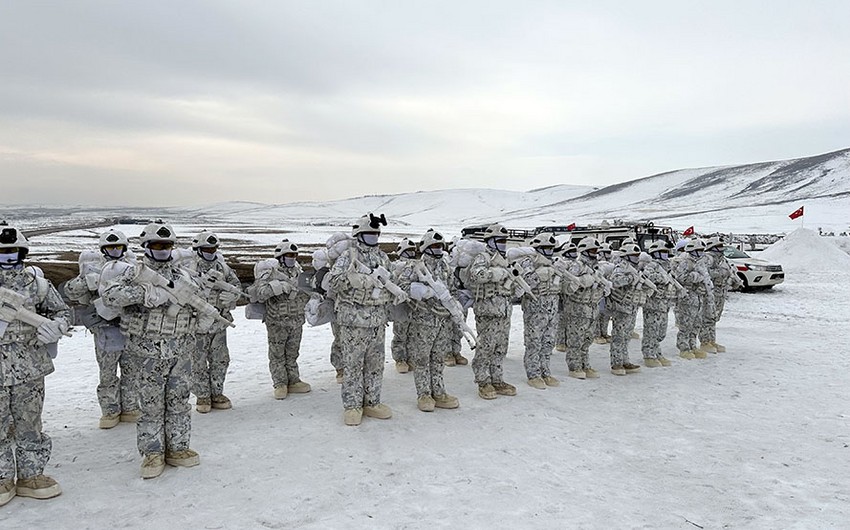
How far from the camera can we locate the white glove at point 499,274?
7.30 meters

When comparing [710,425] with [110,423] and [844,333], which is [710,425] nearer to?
[110,423]

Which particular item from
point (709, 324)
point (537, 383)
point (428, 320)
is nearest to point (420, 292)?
point (428, 320)

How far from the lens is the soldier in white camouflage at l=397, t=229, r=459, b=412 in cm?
677

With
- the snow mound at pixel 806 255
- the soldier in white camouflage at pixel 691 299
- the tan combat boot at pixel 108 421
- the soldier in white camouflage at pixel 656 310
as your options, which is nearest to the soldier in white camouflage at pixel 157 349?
the tan combat boot at pixel 108 421

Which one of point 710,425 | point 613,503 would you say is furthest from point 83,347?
point 710,425

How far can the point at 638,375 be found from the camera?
352 inches

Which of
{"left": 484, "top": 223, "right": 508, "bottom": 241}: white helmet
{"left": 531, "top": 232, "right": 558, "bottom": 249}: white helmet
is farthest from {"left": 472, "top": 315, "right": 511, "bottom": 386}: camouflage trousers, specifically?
{"left": 531, "top": 232, "right": 558, "bottom": 249}: white helmet

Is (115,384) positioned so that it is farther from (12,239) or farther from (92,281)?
(12,239)

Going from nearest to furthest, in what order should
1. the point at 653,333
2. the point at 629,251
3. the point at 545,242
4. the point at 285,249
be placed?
the point at 285,249
the point at 545,242
the point at 629,251
the point at 653,333

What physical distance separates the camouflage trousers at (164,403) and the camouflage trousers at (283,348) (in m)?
2.26

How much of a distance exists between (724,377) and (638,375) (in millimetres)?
1306

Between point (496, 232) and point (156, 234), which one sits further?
point (496, 232)

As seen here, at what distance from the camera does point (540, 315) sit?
8.16 meters

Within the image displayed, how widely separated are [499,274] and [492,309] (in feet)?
1.60
